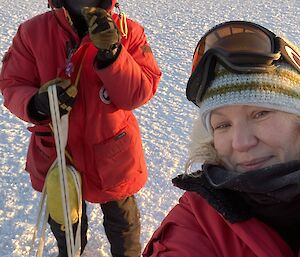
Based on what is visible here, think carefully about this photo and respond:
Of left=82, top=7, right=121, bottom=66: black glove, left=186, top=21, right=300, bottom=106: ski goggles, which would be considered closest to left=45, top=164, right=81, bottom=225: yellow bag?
left=82, top=7, right=121, bottom=66: black glove

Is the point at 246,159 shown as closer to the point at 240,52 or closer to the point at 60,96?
the point at 240,52

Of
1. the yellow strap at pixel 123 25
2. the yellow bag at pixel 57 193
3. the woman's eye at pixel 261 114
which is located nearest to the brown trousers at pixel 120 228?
the yellow bag at pixel 57 193

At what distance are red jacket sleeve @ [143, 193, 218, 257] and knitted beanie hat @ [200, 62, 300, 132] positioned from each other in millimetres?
303

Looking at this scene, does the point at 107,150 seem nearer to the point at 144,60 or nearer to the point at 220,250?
the point at 144,60

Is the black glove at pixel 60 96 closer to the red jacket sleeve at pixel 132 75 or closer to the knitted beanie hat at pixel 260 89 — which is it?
the red jacket sleeve at pixel 132 75

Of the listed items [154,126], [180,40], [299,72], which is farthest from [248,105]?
[180,40]

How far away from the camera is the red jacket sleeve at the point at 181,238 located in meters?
1.26

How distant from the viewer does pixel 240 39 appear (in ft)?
4.44

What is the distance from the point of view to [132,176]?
7.30 feet

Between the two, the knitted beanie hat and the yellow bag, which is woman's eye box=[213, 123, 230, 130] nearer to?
the knitted beanie hat

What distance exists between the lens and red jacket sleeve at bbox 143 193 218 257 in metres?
1.26

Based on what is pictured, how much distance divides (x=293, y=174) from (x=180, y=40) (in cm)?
444

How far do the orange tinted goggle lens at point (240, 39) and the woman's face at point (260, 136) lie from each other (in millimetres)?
164

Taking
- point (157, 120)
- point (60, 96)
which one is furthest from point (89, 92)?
point (157, 120)
